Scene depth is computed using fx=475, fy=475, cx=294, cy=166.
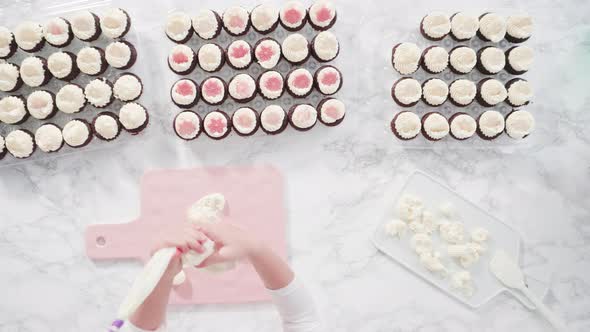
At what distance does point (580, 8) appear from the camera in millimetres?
1778

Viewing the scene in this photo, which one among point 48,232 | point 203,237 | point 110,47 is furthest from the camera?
point 48,232

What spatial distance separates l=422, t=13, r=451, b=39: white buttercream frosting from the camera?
167cm

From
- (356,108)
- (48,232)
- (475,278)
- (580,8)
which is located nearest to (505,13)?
(580,8)

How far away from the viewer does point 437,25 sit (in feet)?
5.51

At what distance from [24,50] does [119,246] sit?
79cm

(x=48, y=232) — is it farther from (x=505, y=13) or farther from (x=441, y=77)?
(x=505, y=13)

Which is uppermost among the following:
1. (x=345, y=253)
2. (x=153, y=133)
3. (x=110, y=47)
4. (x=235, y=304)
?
(x=110, y=47)

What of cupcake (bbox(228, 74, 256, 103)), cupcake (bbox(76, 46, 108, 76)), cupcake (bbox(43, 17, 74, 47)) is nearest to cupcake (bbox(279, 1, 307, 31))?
cupcake (bbox(228, 74, 256, 103))

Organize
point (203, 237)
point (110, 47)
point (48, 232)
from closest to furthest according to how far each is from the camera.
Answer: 1. point (203, 237)
2. point (110, 47)
3. point (48, 232)

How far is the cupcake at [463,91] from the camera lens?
1.69 meters

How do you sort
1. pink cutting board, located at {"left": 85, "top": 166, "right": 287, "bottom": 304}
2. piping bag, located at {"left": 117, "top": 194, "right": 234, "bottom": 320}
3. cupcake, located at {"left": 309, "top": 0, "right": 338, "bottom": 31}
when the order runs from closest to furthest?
piping bag, located at {"left": 117, "top": 194, "right": 234, "bottom": 320}
cupcake, located at {"left": 309, "top": 0, "right": 338, "bottom": 31}
pink cutting board, located at {"left": 85, "top": 166, "right": 287, "bottom": 304}

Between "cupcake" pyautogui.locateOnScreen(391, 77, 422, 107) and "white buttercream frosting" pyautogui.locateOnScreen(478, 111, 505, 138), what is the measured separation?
0.25 m

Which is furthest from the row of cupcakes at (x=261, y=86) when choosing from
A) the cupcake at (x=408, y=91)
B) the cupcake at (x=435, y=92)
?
the cupcake at (x=435, y=92)

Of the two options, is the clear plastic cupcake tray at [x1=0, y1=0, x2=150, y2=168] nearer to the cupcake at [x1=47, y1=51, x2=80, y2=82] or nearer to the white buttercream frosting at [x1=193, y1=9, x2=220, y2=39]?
the cupcake at [x1=47, y1=51, x2=80, y2=82]
